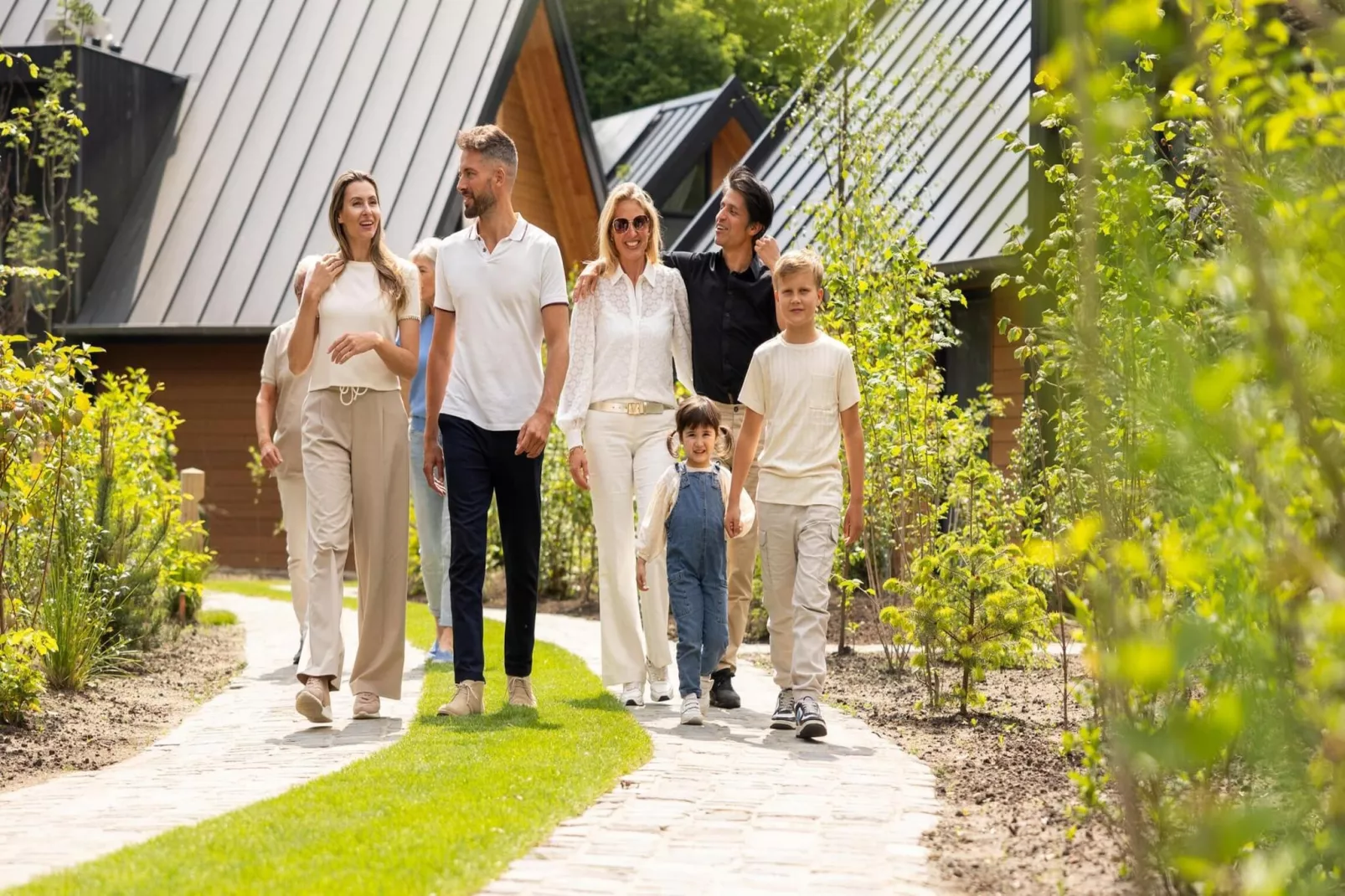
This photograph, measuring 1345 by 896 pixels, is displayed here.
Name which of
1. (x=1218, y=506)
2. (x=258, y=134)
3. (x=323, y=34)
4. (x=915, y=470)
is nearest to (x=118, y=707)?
(x=915, y=470)

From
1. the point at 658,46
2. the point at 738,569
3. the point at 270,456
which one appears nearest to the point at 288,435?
the point at 270,456

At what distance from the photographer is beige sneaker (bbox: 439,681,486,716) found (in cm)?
595

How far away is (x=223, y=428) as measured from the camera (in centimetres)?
1884

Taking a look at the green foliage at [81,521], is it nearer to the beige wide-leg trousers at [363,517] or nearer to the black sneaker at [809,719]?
the beige wide-leg trousers at [363,517]

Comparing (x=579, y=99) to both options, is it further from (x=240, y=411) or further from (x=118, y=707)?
(x=118, y=707)

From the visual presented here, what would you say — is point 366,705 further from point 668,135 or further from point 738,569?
point 668,135

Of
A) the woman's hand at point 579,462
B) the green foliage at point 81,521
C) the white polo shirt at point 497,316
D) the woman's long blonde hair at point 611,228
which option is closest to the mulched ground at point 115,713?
the green foliage at point 81,521

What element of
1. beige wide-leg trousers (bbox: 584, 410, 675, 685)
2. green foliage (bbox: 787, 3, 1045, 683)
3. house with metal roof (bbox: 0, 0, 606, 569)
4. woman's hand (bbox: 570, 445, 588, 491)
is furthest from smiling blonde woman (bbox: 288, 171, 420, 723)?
house with metal roof (bbox: 0, 0, 606, 569)

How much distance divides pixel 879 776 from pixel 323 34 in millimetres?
17823

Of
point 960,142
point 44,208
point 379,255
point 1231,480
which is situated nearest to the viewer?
point 1231,480

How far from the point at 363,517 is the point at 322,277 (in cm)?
98

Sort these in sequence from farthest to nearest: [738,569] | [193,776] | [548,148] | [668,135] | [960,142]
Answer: [668,135] < [548,148] < [960,142] < [738,569] < [193,776]

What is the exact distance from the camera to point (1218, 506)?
271cm

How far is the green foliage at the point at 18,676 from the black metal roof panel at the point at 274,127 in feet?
39.9
